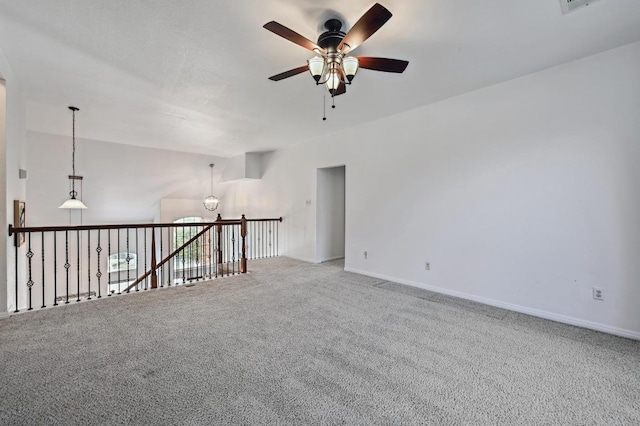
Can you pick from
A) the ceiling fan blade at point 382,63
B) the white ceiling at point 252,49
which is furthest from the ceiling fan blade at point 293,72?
the ceiling fan blade at point 382,63

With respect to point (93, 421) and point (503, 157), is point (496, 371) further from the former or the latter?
point (93, 421)

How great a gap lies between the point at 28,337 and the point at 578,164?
553cm

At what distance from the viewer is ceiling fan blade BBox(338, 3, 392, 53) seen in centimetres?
174

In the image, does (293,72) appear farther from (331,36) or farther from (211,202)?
(211,202)

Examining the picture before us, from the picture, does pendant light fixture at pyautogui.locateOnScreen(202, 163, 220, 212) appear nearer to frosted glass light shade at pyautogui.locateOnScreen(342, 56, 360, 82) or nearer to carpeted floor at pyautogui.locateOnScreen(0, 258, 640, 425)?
carpeted floor at pyautogui.locateOnScreen(0, 258, 640, 425)

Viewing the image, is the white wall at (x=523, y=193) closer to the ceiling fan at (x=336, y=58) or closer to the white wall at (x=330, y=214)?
the white wall at (x=330, y=214)

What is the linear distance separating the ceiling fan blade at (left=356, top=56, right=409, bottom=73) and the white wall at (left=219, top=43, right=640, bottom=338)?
5.95 ft

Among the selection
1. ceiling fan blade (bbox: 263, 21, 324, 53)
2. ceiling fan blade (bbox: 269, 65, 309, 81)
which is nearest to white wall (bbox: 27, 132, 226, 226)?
ceiling fan blade (bbox: 269, 65, 309, 81)

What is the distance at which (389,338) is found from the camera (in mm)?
2596

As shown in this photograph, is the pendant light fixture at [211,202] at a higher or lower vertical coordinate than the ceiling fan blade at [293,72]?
lower

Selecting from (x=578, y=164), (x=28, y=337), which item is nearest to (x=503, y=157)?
(x=578, y=164)

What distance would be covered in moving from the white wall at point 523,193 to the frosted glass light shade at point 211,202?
19.0 feet

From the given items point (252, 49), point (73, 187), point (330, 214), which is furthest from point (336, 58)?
point (73, 187)

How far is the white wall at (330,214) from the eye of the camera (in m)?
6.00
